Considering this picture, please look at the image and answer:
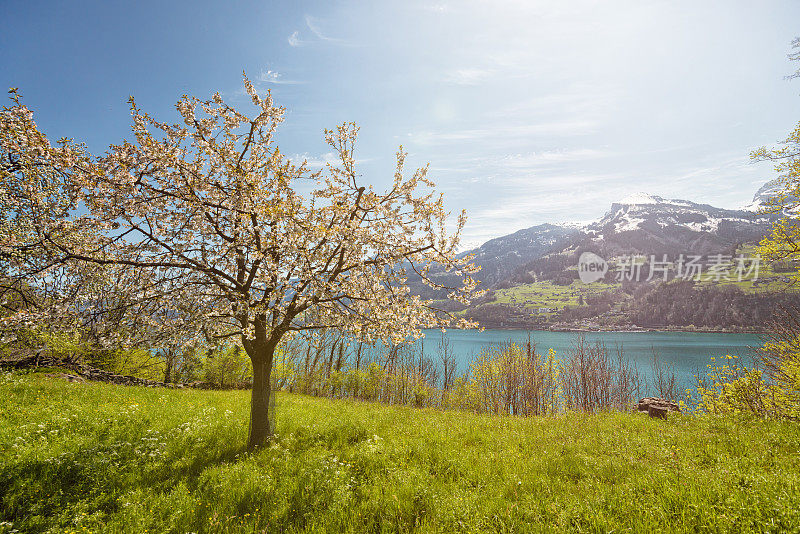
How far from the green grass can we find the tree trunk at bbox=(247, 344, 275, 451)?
1.67ft

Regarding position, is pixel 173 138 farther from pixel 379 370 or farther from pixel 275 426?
pixel 379 370

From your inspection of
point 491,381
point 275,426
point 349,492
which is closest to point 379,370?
point 491,381

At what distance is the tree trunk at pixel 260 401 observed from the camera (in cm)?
898

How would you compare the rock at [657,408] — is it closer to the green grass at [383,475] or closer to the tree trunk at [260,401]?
the green grass at [383,475]

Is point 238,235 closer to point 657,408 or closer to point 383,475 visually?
point 383,475

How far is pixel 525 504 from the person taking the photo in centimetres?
556

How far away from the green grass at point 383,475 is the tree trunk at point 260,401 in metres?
0.51

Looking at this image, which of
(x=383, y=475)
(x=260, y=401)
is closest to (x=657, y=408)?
(x=383, y=475)

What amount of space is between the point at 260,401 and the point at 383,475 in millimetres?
4196

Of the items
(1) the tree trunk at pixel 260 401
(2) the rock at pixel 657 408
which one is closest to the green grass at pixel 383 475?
(1) the tree trunk at pixel 260 401

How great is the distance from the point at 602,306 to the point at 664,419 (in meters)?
214

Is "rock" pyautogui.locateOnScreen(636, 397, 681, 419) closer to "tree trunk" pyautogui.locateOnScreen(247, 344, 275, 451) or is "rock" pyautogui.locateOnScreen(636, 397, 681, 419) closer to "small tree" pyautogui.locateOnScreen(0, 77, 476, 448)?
"small tree" pyautogui.locateOnScreen(0, 77, 476, 448)

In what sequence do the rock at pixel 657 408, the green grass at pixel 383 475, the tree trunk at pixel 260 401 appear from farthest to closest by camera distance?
the rock at pixel 657 408, the tree trunk at pixel 260 401, the green grass at pixel 383 475

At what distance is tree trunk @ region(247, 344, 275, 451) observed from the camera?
8984 millimetres
